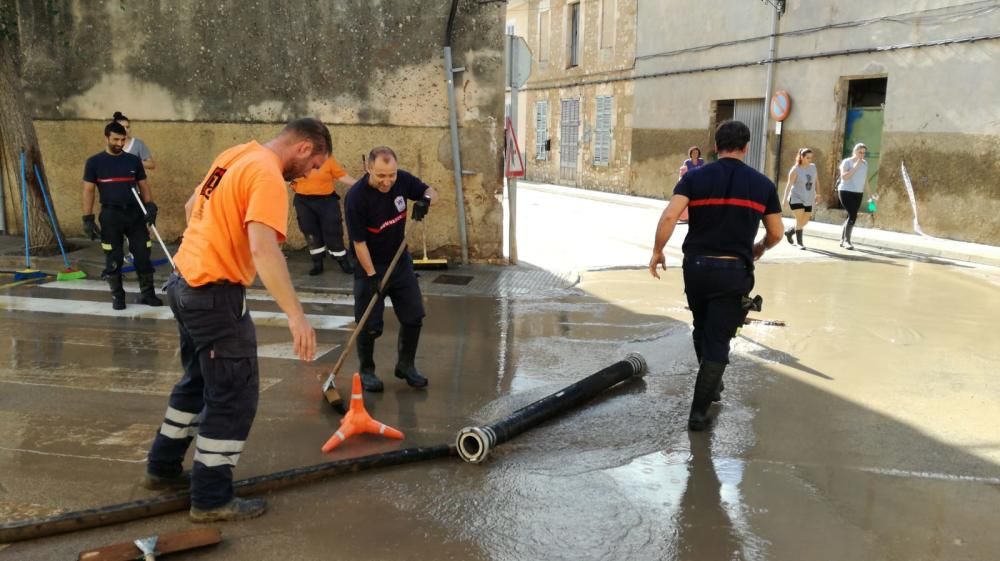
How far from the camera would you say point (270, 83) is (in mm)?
10438

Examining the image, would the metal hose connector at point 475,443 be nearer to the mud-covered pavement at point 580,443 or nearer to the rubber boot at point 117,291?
the mud-covered pavement at point 580,443

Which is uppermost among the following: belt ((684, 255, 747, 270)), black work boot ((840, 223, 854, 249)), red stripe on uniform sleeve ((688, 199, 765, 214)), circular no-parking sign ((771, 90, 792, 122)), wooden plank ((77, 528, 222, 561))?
circular no-parking sign ((771, 90, 792, 122))

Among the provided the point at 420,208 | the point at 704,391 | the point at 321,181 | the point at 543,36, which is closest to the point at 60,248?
the point at 321,181

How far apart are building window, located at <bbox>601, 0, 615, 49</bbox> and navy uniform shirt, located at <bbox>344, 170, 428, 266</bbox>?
2117cm

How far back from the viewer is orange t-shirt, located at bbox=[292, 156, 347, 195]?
9.35m

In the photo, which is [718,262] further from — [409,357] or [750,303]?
[409,357]

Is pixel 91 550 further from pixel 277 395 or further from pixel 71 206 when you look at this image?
pixel 71 206

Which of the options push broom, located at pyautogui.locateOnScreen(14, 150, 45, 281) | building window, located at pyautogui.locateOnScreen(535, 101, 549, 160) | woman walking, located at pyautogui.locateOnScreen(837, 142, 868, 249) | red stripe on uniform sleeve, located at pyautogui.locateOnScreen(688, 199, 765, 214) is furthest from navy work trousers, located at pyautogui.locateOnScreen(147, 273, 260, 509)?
building window, located at pyautogui.locateOnScreen(535, 101, 549, 160)

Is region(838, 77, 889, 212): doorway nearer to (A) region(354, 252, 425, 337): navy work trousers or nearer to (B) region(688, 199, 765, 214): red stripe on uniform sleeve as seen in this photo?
(B) region(688, 199, 765, 214): red stripe on uniform sleeve

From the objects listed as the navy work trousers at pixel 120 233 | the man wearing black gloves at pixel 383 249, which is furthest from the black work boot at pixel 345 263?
the man wearing black gloves at pixel 383 249

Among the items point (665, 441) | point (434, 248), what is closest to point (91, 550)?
point (665, 441)

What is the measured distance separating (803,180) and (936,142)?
380cm

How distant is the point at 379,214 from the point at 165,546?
272 cm

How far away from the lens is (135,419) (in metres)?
4.88
